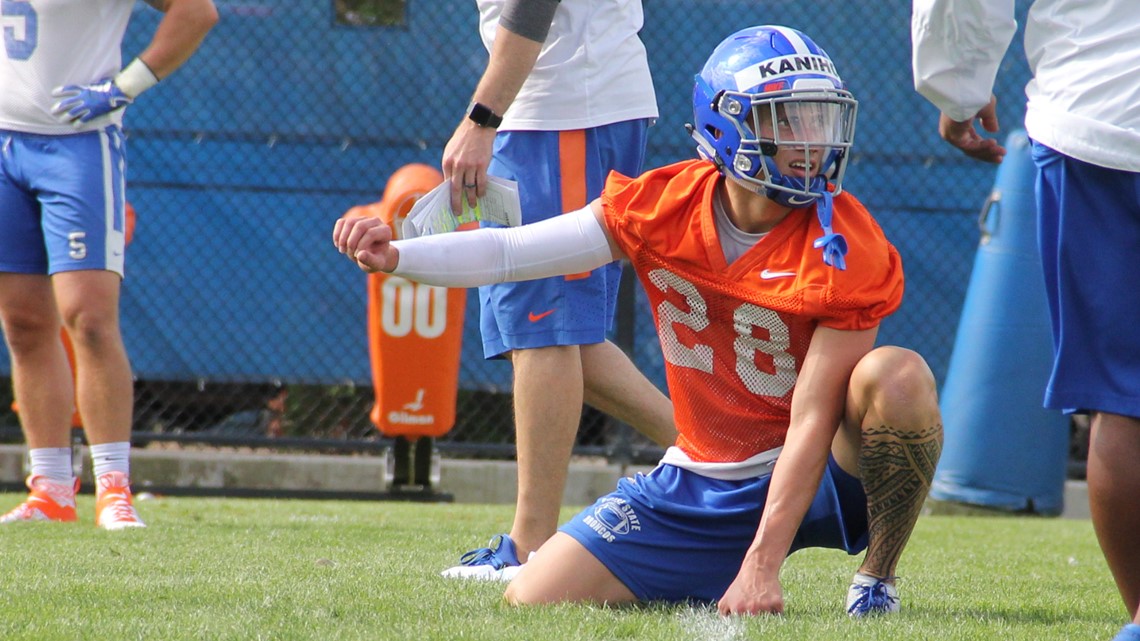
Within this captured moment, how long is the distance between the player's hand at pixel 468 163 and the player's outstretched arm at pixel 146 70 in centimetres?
197

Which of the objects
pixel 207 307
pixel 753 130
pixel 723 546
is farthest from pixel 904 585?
pixel 207 307

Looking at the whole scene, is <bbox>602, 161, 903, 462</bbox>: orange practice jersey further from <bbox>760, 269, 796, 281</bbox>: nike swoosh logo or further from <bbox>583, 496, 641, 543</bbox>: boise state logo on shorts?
<bbox>583, 496, 641, 543</bbox>: boise state logo on shorts

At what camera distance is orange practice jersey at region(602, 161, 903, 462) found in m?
2.87

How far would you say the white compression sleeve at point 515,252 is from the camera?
302 centimetres

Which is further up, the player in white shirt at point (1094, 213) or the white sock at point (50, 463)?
the player in white shirt at point (1094, 213)

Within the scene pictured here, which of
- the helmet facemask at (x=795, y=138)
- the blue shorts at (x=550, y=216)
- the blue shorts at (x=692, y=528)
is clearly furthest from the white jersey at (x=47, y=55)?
the helmet facemask at (x=795, y=138)

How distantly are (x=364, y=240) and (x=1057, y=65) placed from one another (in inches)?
54.1

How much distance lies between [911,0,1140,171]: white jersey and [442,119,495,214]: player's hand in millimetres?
1139

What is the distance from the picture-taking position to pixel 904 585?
3.71 meters

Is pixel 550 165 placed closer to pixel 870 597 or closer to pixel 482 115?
pixel 482 115

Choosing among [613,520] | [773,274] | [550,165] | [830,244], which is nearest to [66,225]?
[550,165]

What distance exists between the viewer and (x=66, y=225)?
489cm

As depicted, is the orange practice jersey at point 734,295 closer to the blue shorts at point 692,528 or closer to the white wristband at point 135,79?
the blue shorts at point 692,528

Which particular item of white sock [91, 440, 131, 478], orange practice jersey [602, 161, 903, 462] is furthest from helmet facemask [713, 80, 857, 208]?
white sock [91, 440, 131, 478]
